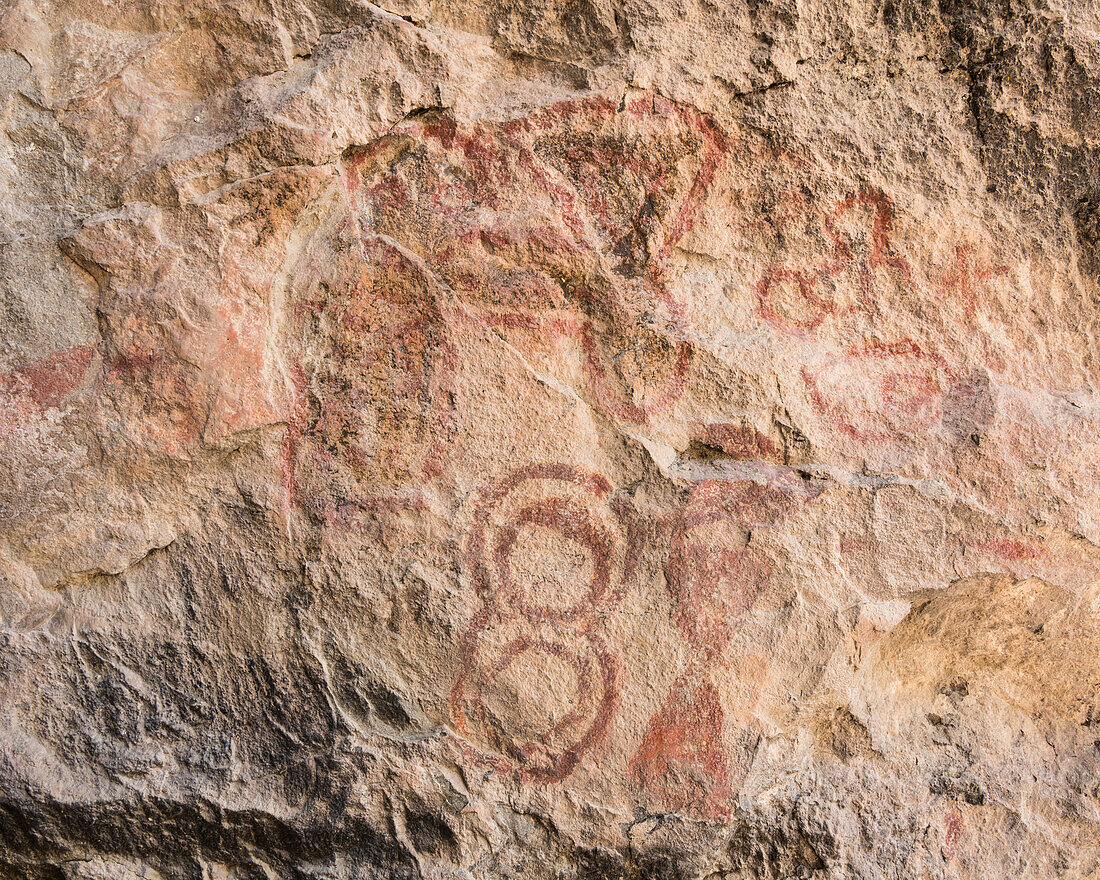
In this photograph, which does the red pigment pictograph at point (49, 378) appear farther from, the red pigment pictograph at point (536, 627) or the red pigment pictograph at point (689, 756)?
the red pigment pictograph at point (689, 756)

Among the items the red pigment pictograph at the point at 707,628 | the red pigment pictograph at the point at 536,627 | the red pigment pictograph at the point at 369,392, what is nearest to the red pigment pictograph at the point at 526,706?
the red pigment pictograph at the point at 536,627

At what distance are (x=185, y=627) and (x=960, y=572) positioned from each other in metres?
1.50

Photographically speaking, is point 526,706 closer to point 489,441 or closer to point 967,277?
point 489,441

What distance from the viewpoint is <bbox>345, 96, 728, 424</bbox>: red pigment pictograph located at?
1799 millimetres

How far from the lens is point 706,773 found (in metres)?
1.79

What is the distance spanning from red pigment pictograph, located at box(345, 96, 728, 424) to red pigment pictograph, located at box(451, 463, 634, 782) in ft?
0.77

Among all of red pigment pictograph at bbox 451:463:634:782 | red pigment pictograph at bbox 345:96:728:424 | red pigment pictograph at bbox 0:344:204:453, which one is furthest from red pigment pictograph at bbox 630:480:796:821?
red pigment pictograph at bbox 0:344:204:453

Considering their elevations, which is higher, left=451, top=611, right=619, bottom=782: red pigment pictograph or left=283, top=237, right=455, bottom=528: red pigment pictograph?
left=283, top=237, right=455, bottom=528: red pigment pictograph

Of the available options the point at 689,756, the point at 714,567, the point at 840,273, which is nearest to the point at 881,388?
the point at 840,273

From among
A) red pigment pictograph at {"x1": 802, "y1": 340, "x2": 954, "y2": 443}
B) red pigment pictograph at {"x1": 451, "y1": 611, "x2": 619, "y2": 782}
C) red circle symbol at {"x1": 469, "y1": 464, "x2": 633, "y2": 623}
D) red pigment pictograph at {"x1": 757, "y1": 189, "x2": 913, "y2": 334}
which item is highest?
red pigment pictograph at {"x1": 757, "y1": 189, "x2": 913, "y2": 334}

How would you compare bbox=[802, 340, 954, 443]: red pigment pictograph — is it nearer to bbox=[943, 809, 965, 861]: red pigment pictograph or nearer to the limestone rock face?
the limestone rock face

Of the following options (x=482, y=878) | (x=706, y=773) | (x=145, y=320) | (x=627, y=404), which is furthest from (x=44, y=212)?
(x=706, y=773)

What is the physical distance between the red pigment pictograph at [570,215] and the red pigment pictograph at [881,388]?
29 centimetres

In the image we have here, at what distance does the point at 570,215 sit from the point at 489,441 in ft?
1.53
